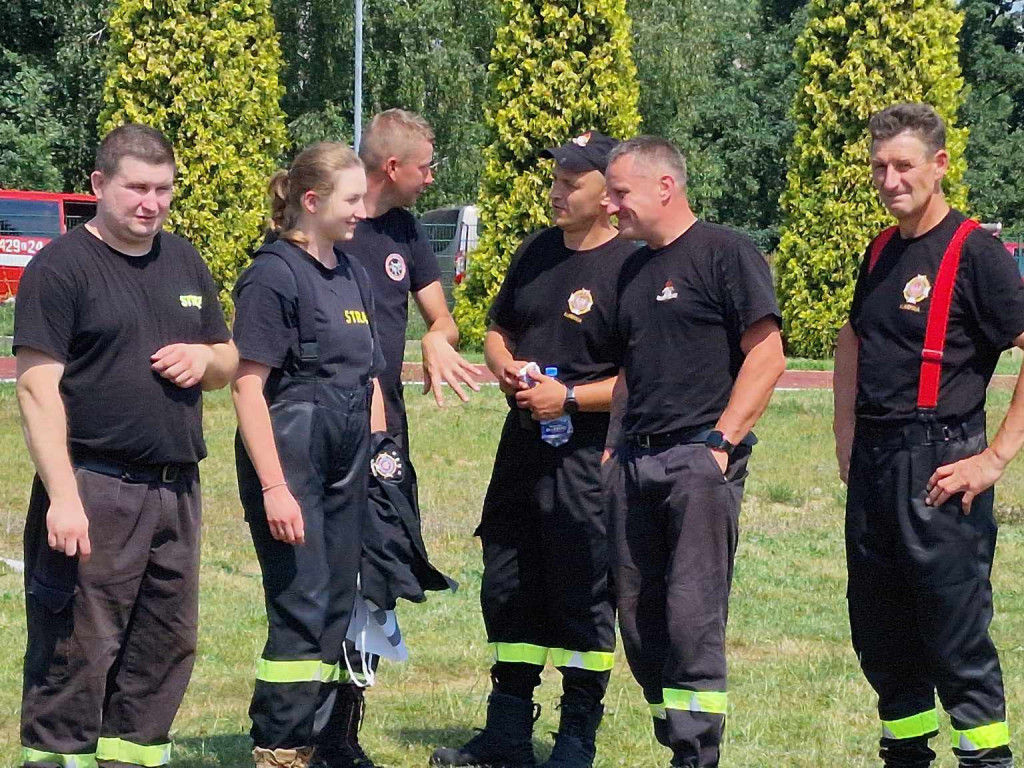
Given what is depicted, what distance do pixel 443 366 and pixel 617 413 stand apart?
0.85m

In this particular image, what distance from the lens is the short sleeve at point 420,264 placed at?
6.32m

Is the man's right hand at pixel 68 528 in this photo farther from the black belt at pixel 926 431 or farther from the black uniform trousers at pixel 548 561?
the black belt at pixel 926 431

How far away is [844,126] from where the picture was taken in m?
21.8

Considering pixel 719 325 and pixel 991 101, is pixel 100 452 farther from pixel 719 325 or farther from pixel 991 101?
pixel 991 101

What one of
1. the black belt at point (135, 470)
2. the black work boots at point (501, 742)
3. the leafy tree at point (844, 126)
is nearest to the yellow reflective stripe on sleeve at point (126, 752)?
the black belt at point (135, 470)

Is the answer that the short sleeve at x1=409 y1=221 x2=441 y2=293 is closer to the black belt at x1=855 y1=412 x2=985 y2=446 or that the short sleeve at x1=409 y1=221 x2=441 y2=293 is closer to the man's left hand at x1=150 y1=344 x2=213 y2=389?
the man's left hand at x1=150 y1=344 x2=213 y2=389

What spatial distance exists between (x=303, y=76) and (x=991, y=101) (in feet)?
64.1

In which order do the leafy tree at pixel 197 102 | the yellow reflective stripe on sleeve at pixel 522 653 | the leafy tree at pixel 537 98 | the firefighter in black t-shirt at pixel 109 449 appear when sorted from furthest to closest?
1. the leafy tree at pixel 197 102
2. the leafy tree at pixel 537 98
3. the yellow reflective stripe on sleeve at pixel 522 653
4. the firefighter in black t-shirt at pixel 109 449

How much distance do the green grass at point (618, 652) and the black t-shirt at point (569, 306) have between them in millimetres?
1547

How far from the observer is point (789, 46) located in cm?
4288

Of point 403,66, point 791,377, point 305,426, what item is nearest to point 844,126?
point 791,377

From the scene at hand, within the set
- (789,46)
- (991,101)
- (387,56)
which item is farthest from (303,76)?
(991,101)

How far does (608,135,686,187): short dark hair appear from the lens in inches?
211

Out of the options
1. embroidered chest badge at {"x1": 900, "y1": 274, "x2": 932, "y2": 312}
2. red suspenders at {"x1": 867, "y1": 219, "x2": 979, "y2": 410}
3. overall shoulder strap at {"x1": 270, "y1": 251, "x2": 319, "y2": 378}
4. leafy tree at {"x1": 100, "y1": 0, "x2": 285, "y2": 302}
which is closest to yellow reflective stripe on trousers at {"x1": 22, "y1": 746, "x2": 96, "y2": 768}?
overall shoulder strap at {"x1": 270, "y1": 251, "x2": 319, "y2": 378}
